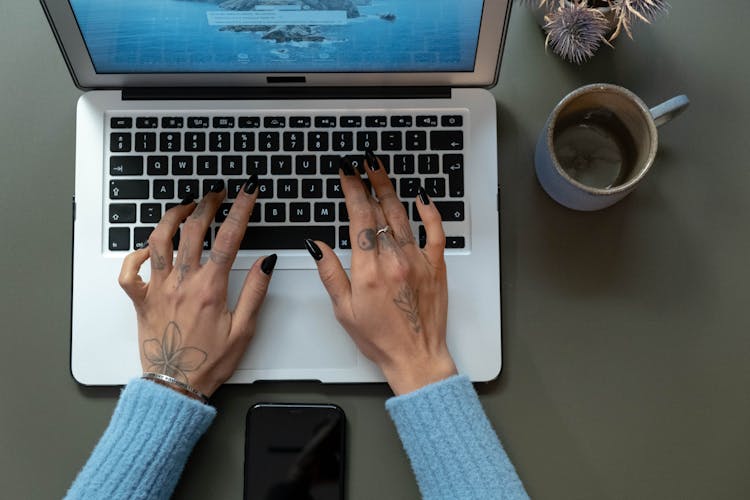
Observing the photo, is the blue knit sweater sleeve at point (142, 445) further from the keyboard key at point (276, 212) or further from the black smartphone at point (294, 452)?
the keyboard key at point (276, 212)

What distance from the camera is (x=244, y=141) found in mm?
652

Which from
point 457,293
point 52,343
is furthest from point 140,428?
point 457,293

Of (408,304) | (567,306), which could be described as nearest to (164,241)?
(408,304)

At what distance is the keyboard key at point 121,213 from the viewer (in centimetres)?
64

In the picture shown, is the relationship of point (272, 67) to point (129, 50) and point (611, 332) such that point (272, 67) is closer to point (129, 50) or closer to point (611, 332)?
point (129, 50)

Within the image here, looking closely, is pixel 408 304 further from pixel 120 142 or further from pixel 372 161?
pixel 120 142

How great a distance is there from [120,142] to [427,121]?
306mm

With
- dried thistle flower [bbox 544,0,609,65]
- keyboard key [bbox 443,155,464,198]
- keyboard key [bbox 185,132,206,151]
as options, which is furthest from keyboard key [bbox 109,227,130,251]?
dried thistle flower [bbox 544,0,609,65]

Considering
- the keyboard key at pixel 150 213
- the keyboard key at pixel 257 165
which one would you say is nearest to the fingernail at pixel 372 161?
the keyboard key at pixel 257 165

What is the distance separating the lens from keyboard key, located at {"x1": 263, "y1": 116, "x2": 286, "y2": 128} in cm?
65

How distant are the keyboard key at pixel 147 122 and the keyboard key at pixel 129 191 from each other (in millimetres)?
59

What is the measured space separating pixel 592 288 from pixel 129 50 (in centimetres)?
50

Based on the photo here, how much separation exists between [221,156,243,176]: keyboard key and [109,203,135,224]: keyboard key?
0.31 feet

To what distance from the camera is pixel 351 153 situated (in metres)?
0.65
